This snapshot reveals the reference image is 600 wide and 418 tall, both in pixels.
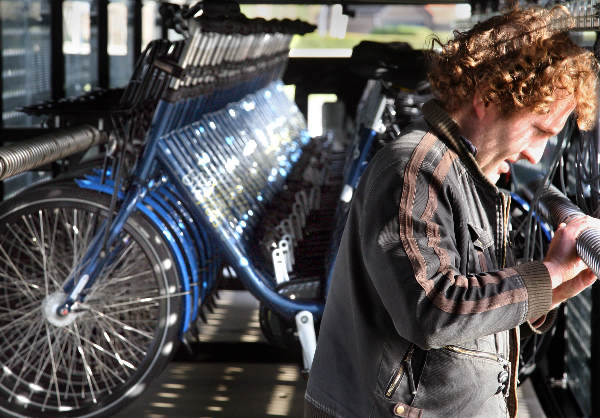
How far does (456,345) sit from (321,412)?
35cm

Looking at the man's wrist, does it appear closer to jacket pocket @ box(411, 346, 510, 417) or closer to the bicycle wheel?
jacket pocket @ box(411, 346, 510, 417)

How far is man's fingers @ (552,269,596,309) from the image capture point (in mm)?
1647

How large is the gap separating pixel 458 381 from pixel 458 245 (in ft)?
0.83

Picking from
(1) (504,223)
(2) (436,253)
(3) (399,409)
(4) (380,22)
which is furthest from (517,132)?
(4) (380,22)

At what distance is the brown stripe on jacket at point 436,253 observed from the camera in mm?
1486

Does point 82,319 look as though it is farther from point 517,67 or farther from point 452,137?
point 517,67

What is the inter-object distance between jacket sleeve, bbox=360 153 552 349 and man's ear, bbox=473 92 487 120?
17 cm

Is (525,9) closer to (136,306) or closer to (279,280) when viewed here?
(279,280)

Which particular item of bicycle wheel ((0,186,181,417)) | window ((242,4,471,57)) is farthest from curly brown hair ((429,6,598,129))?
window ((242,4,471,57))

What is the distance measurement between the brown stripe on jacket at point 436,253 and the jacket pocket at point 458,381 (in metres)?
0.16

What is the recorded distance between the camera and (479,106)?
1.66m

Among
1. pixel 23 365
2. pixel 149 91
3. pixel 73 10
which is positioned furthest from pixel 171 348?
pixel 73 10

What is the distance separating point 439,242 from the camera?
5.02ft

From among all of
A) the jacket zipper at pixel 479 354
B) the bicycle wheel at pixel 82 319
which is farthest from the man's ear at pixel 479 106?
the bicycle wheel at pixel 82 319
